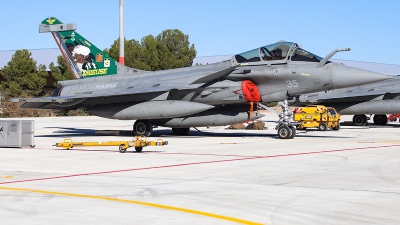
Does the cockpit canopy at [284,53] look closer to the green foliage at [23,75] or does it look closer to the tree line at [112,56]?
the tree line at [112,56]

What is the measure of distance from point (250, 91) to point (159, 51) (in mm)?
45044

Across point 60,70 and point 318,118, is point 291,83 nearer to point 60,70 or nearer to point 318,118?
point 318,118

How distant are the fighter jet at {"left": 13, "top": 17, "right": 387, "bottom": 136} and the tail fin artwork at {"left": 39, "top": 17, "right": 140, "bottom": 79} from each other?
592 mm

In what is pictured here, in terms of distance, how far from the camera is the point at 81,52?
22.8 metres

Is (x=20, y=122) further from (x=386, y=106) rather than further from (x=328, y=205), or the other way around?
(x=386, y=106)

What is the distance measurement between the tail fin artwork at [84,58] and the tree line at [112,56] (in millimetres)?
22815

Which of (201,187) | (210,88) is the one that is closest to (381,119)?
(210,88)

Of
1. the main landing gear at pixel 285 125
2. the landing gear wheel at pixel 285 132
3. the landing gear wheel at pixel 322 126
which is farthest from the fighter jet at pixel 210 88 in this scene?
the landing gear wheel at pixel 322 126

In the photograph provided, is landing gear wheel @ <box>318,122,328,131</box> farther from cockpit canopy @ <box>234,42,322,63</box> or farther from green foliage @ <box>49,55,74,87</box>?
green foliage @ <box>49,55,74,87</box>

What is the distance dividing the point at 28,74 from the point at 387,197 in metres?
51.6

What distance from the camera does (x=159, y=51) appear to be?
6256 centimetres

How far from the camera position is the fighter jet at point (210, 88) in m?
17.8

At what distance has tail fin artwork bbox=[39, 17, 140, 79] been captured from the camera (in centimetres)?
2261

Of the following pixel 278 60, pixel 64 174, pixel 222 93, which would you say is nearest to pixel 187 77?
pixel 222 93
